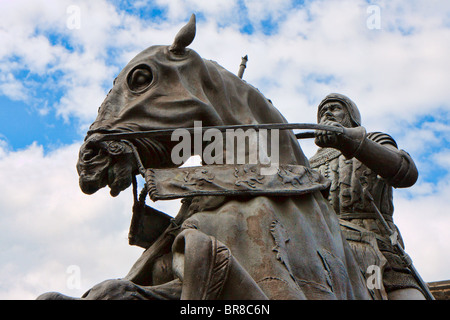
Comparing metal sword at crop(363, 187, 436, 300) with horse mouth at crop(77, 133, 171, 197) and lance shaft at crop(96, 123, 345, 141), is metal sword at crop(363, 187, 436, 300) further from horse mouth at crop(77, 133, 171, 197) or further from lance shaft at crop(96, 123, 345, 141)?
horse mouth at crop(77, 133, 171, 197)

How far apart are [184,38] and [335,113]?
244 cm

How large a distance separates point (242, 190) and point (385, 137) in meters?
2.56

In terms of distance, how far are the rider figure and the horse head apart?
59cm

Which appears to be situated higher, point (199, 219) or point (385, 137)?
point (385, 137)

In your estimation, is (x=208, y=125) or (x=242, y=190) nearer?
(x=242, y=190)

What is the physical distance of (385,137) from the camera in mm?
9406

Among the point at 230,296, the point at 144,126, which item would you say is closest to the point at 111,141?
→ the point at 144,126

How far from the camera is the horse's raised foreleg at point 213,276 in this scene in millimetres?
6363

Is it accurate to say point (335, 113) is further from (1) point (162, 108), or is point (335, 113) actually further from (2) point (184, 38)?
(1) point (162, 108)

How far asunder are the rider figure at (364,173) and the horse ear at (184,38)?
1.48 metres

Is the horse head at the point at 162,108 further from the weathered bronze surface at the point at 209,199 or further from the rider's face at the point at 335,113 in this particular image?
the rider's face at the point at 335,113

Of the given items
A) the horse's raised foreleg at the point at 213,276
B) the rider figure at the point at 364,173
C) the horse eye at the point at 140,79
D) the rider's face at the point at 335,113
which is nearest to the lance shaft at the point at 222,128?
the rider figure at the point at 364,173

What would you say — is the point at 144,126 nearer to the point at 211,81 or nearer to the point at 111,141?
the point at 111,141
